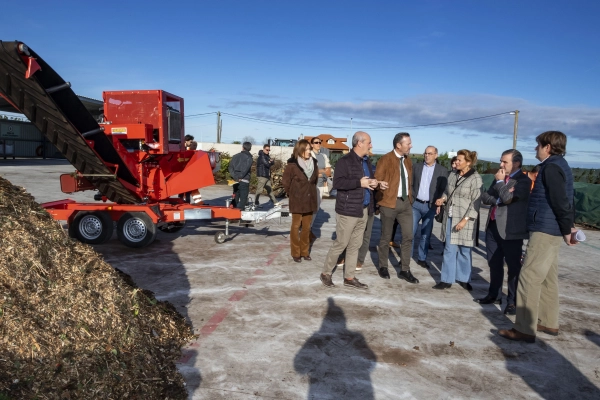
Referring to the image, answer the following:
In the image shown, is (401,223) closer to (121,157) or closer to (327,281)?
(327,281)

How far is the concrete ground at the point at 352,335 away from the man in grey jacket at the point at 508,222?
318 mm

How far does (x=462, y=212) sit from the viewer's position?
5.94m

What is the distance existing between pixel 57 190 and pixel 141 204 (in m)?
9.41

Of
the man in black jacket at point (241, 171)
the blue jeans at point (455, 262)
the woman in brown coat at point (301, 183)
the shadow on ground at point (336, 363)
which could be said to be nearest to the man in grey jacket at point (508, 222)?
the blue jeans at point (455, 262)

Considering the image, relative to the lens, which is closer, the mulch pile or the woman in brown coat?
the mulch pile

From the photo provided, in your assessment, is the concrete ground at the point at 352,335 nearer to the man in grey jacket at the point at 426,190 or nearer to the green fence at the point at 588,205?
the man in grey jacket at the point at 426,190

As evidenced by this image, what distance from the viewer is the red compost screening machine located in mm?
6305

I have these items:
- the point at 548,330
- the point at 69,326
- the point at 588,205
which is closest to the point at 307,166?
the point at 548,330

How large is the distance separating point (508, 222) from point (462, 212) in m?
0.76

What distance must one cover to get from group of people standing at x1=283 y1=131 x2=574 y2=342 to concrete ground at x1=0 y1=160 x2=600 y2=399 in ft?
0.88

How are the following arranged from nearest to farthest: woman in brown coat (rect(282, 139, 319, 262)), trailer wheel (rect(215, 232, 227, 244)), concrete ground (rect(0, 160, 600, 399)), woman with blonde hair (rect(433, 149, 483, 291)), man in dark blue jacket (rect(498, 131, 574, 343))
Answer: concrete ground (rect(0, 160, 600, 399))
man in dark blue jacket (rect(498, 131, 574, 343))
woman with blonde hair (rect(433, 149, 483, 291))
woman in brown coat (rect(282, 139, 319, 262))
trailer wheel (rect(215, 232, 227, 244))

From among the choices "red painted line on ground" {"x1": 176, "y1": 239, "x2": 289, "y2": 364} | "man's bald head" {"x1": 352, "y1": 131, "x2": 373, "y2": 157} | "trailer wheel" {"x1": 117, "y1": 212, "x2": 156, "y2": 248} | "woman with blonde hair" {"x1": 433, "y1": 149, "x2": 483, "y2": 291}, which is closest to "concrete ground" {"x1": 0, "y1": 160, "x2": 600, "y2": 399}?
"red painted line on ground" {"x1": 176, "y1": 239, "x2": 289, "y2": 364}

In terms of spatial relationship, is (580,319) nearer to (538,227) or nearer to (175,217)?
(538,227)

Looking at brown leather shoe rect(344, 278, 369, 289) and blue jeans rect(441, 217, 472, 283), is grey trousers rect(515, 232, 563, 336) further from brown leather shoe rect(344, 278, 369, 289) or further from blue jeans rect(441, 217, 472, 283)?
brown leather shoe rect(344, 278, 369, 289)
